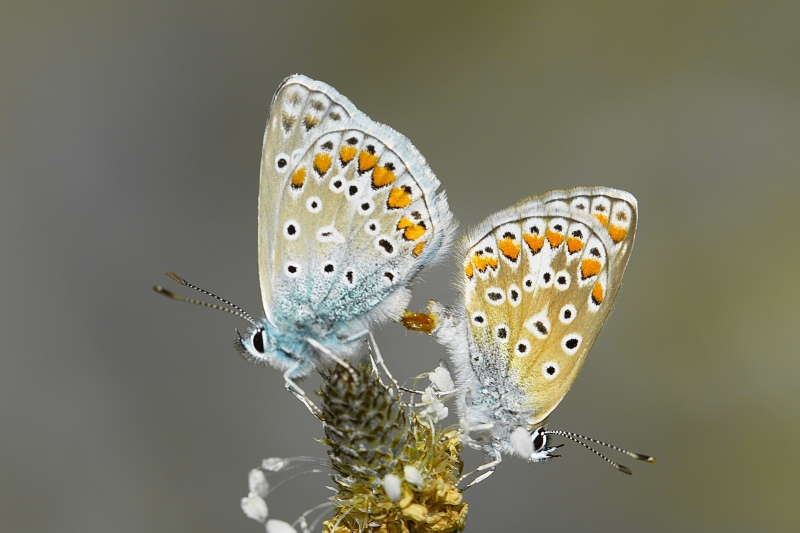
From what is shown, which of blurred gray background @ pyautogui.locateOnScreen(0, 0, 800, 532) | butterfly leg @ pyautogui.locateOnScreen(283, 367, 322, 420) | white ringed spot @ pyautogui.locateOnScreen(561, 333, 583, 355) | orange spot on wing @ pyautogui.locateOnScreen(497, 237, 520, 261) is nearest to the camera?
butterfly leg @ pyautogui.locateOnScreen(283, 367, 322, 420)

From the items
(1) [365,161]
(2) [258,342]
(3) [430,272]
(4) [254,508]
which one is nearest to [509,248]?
(1) [365,161]

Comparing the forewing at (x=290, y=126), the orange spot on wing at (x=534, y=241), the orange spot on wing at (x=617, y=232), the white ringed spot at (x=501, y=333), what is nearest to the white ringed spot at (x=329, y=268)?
the forewing at (x=290, y=126)

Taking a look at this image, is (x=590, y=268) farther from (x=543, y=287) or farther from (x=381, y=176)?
(x=381, y=176)

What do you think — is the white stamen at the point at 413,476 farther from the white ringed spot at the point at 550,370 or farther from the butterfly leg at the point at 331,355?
the white ringed spot at the point at 550,370

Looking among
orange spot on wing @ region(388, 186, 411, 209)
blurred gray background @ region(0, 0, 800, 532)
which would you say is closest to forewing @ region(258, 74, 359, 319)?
orange spot on wing @ region(388, 186, 411, 209)

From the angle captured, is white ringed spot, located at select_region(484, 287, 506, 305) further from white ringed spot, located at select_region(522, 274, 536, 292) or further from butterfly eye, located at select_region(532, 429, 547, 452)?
butterfly eye, located at select_region(532, 429, 547, 452)

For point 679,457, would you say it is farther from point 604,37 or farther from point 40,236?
point 40,236

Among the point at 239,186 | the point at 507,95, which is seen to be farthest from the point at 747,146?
the point at 239,186

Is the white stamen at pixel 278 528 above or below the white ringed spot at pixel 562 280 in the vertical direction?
below
